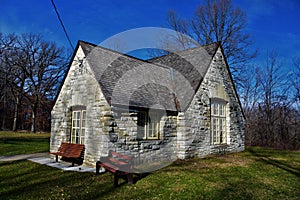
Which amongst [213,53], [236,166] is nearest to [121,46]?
[213,53]

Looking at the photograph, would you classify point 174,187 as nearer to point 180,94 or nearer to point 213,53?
point 180,94

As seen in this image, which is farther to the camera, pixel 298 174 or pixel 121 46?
pixel 121 46

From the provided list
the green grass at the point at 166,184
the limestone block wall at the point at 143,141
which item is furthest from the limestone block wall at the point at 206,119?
the green grass at the point at 166,184

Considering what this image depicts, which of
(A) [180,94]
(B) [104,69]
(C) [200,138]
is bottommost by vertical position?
(C) [200,138]

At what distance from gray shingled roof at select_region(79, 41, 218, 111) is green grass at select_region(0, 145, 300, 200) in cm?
283

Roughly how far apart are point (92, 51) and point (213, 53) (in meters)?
6.58

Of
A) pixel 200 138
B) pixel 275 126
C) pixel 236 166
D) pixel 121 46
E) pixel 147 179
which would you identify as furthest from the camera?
pixel 275 126

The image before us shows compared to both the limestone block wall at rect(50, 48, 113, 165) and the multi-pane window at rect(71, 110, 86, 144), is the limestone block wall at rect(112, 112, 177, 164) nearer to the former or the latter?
the limestone block wall at rect(50, 48, 113, 165)

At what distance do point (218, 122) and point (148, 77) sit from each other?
475 cm

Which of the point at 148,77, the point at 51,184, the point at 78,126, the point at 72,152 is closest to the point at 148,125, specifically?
the point at 148,77

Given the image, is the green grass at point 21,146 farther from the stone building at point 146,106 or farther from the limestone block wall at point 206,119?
the limestone block wall at point 206,119

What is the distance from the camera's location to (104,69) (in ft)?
30.1

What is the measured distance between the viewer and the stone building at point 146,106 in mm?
8344

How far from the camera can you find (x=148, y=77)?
11.2m
